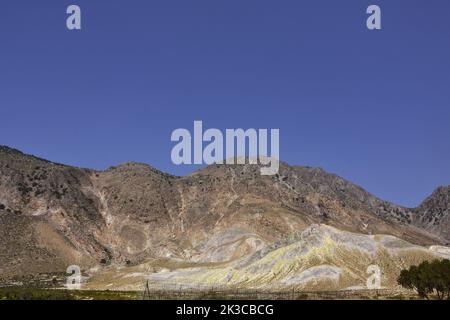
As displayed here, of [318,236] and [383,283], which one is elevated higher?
[318,236]

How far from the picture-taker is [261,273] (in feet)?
499

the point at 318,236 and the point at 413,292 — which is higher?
the point at 318,236

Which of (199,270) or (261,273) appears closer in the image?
(261,273)
